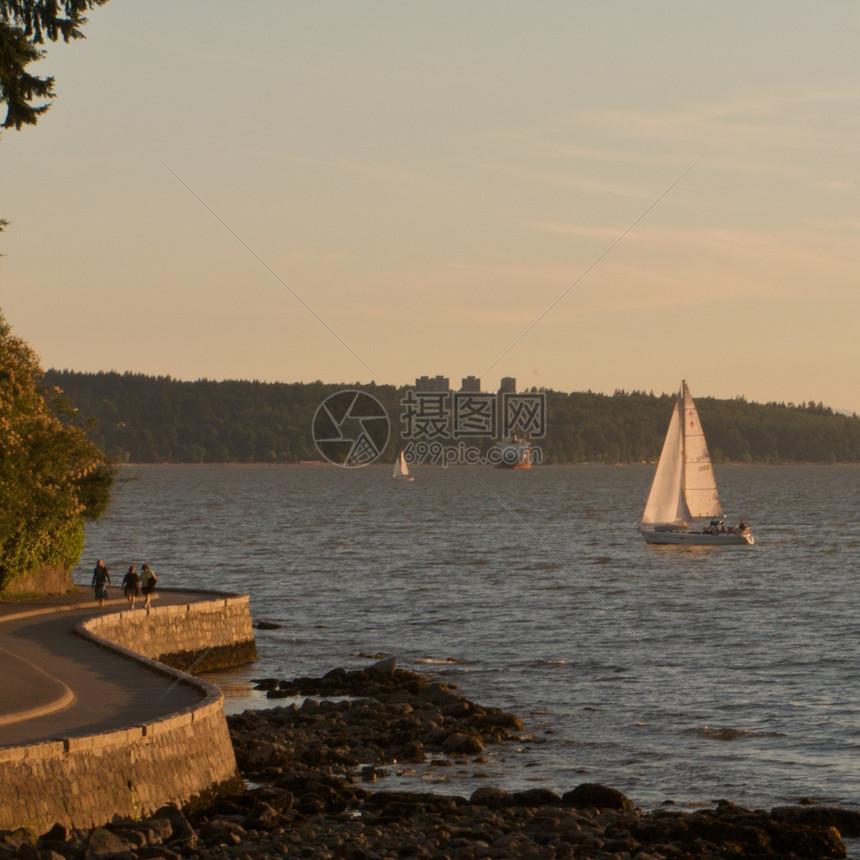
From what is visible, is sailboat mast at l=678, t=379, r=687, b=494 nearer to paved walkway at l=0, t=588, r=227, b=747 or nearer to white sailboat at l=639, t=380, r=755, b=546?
white sailboat at l=639, t=380, r=755, b=546

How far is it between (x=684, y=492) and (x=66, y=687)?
6989 centimetres

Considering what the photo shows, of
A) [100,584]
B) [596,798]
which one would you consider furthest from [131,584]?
[596,798]

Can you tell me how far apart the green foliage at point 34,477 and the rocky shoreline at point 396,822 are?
39.3 ft

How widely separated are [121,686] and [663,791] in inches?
440

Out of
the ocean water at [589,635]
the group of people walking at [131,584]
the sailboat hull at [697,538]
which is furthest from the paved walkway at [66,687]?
the sailboat hull at [697,538]

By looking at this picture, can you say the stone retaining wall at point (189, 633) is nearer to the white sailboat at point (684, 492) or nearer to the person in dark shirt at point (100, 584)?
the person in dark shirt at point (100, 584)

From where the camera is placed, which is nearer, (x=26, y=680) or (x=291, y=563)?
(x=26, y=680)

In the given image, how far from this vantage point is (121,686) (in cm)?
2394

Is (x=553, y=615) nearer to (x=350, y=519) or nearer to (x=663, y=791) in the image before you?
(x=663, y=791)

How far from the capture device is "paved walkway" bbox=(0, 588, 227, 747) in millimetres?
20016

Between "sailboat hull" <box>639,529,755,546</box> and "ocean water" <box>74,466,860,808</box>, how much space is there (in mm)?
954

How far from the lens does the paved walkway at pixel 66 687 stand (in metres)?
20.0

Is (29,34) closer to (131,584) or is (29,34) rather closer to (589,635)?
A: (131,584)

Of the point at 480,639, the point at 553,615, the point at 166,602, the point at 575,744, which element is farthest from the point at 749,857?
the point at 553,615
